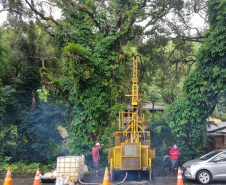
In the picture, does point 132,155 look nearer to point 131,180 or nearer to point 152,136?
point 131,180

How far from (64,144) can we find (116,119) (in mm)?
4991

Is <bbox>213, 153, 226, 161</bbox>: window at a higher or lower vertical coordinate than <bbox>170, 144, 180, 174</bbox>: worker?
higher

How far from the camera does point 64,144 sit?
1792 cm

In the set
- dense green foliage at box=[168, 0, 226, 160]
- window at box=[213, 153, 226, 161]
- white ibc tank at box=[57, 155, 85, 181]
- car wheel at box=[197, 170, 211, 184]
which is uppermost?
dense green foliage at box=[168, 0, 226, 160]

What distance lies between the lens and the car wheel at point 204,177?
1070cm

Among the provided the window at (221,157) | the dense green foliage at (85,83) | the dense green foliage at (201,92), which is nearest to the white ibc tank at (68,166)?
the dense green foliage at (85,83)

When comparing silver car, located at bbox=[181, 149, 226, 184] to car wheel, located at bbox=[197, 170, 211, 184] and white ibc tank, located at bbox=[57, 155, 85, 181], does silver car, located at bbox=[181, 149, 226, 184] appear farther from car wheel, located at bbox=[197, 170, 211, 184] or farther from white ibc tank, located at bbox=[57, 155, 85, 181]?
white ibc tank, located at bbox=[57, 155, 85, 181]

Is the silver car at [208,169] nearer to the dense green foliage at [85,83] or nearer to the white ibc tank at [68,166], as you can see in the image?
the dense green foliage at [85,83]

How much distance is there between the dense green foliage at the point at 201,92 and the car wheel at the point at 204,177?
374cm

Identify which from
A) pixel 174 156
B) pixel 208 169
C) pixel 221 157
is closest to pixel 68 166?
pixel 174 156

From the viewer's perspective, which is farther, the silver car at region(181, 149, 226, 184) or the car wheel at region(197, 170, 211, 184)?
the car wheel at region(197, 170, 211, 184)

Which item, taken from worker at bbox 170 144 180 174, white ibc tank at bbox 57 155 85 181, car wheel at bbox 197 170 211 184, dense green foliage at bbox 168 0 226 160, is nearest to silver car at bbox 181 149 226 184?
car wheel at bbox 197 170 211 184

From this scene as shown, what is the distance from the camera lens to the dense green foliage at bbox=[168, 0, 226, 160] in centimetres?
1334

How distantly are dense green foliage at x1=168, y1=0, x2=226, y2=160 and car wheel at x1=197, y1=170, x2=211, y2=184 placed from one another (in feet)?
12.3
